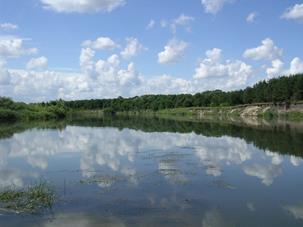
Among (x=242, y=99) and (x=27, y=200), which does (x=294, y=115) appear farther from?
(x=27, y=200)

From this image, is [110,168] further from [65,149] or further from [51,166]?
[65,149]

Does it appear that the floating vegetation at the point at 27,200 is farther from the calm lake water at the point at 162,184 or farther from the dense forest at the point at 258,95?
the dense forest at the point at 258,95

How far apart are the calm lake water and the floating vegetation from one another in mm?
434

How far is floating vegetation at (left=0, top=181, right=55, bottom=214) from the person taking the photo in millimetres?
13953

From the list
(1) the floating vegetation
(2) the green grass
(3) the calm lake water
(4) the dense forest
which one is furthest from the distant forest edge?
(1) the floating vegetation

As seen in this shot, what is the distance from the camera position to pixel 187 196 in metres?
16.2

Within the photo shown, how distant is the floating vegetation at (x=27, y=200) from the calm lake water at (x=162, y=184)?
434 mm

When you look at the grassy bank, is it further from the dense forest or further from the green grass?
the green grass

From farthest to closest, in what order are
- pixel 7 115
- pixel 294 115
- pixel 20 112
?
pixel 20 112, pixel 7 115, pixel 294 115

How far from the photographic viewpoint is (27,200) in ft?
49.0

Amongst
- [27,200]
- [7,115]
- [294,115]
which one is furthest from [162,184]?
[7,115]

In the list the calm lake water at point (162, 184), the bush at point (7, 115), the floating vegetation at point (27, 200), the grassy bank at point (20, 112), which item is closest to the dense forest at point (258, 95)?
the grassy bank at point (20, 112)

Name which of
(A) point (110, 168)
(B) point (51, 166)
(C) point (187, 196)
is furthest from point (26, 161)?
(C) point (187, 196)

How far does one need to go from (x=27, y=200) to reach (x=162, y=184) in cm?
628
